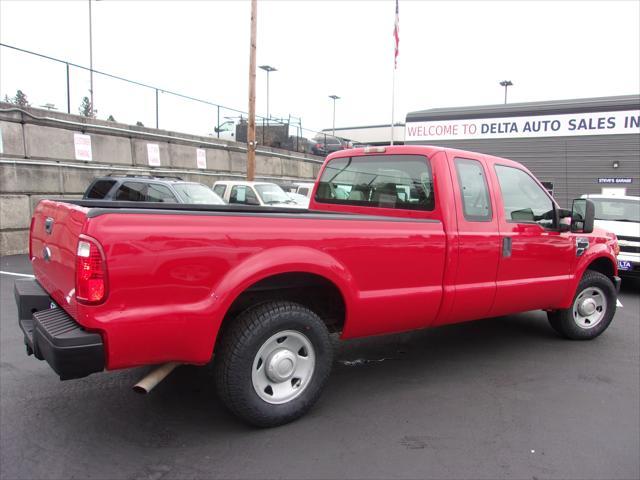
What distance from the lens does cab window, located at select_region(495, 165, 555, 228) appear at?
4.43 metres

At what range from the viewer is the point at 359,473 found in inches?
107

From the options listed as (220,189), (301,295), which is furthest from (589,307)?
(220,189)

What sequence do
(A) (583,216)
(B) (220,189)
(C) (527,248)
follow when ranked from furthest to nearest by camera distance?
(B) (220,189)
(A) (583,216)
(C) (527,248)

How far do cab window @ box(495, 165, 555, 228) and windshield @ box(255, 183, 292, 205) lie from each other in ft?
29.4

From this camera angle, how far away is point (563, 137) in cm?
1862

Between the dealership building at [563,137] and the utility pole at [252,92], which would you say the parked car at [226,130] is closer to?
the utility pole at [252,92]

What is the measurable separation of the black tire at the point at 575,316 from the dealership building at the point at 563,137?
13498 millimetres

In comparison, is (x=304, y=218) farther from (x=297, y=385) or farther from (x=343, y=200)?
(x=343, y=200)

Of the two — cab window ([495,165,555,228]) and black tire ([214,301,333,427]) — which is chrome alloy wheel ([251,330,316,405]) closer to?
black tire ([214,301,333,427])

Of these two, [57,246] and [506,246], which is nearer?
[57,246]

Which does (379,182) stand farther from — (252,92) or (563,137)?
(563,137)

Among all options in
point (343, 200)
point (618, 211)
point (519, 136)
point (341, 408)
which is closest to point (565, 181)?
point (519, 136)

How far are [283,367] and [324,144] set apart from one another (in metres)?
26.1

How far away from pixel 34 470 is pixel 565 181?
791 inches
